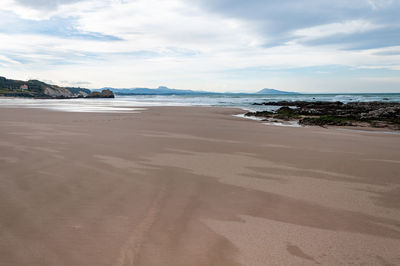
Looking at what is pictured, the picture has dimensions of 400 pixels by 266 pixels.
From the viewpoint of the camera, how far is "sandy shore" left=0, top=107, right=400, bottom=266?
2.31 metres

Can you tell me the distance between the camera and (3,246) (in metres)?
2.33

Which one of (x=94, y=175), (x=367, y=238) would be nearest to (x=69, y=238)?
(x=94, y=175)

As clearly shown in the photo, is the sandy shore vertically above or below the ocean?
below

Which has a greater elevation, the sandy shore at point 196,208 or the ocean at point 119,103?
the ocean at point 119,103

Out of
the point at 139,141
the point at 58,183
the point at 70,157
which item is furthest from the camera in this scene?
the point at 139,141

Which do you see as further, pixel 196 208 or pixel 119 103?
pixel 119 103

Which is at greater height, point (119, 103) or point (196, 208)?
point (119, 103)

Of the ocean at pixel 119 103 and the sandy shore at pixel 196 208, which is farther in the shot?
the ocean at pixel 119 103

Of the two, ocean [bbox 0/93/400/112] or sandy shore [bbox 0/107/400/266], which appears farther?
ocean [bbox 0/93/400/112]

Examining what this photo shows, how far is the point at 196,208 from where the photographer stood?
322cm

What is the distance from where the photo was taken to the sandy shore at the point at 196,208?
2311mm

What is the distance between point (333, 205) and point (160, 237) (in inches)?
86.0

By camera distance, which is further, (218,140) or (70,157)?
(218,140)

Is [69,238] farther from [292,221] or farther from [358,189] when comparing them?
[358,189]
